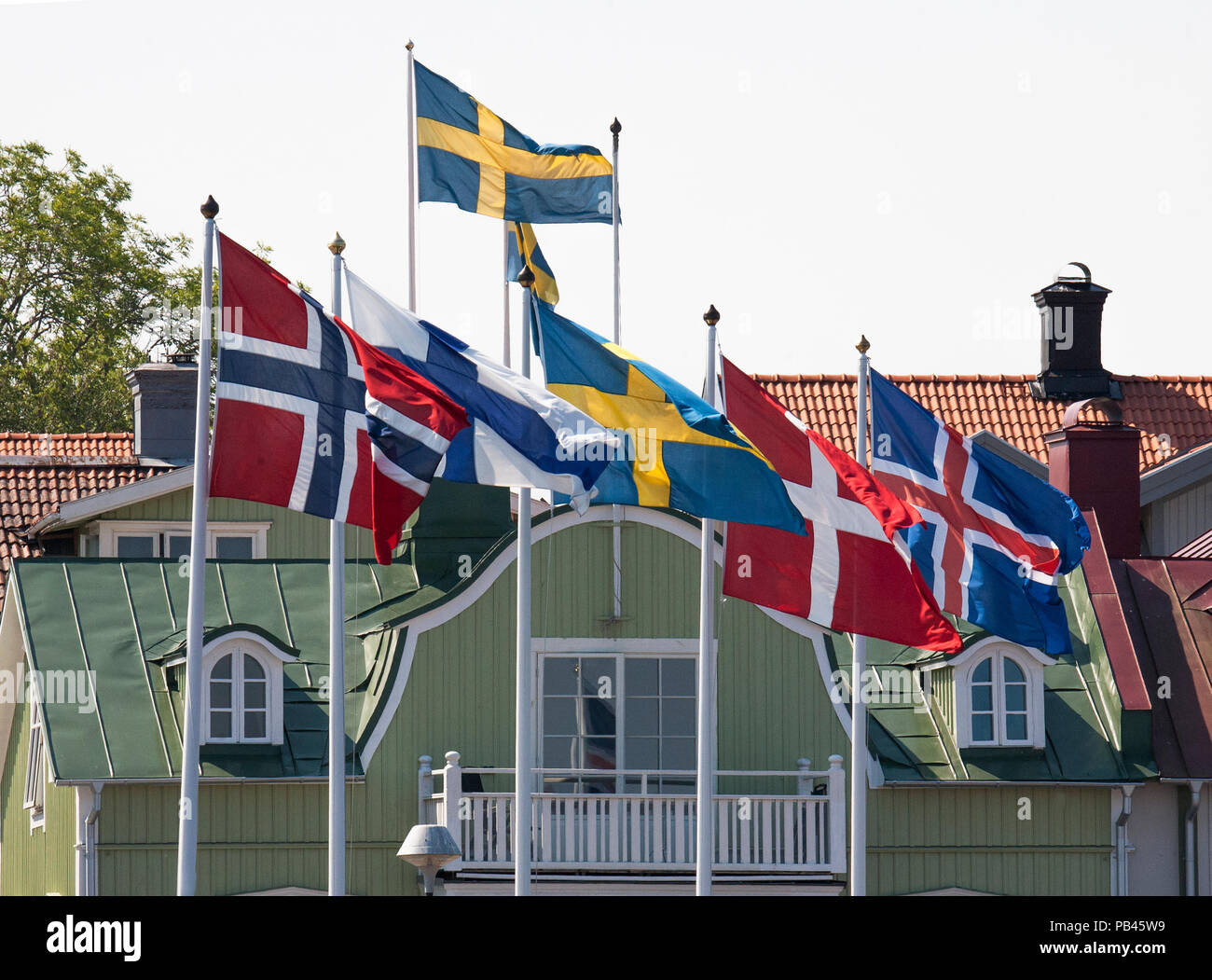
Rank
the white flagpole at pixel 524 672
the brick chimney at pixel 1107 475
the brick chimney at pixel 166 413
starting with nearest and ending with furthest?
the white flagpole at pixel 524 672 → the brick chimney at pixel 1107 475 → the brick chimney at pixel 166 413

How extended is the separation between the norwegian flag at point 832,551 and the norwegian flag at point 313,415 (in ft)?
9.39

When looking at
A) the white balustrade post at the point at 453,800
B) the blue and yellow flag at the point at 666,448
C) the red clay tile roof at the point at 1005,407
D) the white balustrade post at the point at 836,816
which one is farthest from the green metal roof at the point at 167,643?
the red clay tile roof at the point at 1005,407

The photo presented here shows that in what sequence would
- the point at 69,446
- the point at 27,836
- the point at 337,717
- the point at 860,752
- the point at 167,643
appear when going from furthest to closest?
the point at 69,446
the point at 27,836
the point at 167,643
the point at 860,752
the point at 337,717

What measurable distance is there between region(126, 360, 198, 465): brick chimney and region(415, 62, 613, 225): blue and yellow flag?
13204mm

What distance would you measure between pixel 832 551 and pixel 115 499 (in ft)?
46.6

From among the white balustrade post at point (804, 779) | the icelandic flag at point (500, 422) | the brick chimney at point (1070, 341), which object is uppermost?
the brick chimney at point (1070, 341)

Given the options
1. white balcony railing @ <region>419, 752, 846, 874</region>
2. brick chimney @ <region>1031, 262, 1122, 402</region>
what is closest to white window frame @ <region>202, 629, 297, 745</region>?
white balcony railing @ <region>419, 752, 846, 874</region>

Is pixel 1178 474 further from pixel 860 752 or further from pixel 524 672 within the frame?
pixel 524 672

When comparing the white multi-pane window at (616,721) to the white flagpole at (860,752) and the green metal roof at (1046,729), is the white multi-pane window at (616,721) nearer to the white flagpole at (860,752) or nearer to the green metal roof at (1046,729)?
the green metal roof at (1046,729)

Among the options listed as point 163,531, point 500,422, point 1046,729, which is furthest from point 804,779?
point 163,531

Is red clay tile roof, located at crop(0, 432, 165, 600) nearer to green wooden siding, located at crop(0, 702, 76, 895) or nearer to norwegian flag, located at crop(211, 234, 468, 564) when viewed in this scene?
green wooden siding, located at crop(0, 702, 76, 895)

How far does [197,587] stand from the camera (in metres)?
15.7

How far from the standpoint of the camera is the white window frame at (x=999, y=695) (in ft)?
73.1
